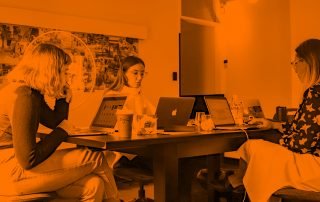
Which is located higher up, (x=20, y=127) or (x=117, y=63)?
(x=117, y=63)

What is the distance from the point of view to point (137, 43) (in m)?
4.30

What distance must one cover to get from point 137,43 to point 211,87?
2103 millimetres

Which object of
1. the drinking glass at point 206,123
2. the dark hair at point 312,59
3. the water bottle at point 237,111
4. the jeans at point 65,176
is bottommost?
the jeans at point 65,176

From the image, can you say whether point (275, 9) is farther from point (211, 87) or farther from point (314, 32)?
point (211, 87)

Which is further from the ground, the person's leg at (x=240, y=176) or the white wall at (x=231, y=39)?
the white wall at (x=231, y=39)

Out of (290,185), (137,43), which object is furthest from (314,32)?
(290,185)

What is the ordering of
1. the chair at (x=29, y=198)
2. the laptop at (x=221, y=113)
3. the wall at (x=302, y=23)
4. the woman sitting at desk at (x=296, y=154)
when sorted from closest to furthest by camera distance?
the chair at (x=29, y=198)
the woman sitting at desk at (x=296, y=154)
the laptop at (x=221, y=113)
the wall at (x=302, y=23)

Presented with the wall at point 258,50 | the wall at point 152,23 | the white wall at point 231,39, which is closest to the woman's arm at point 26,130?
the white wall at point 231,39

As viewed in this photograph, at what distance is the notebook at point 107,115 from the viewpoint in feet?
7.50

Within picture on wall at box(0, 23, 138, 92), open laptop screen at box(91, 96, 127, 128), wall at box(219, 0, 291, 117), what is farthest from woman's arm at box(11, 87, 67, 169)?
wall at box(219, 0, 291, 117)

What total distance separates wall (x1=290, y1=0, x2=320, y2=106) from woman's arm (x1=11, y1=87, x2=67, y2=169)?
11.6 feet

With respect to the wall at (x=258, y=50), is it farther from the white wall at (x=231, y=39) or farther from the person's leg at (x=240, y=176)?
the person's leg at (x=240, y=176)

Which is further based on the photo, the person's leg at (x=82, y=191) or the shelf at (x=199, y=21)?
the shelf at (x=199, y=21)

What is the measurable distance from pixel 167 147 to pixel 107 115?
59 cm
